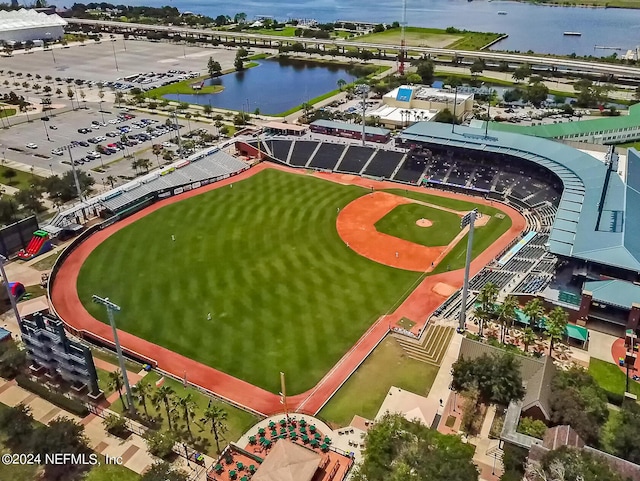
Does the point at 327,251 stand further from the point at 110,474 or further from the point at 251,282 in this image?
the point at 110,474

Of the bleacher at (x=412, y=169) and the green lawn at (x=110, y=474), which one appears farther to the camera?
the bleacher at (x=412, y=169)

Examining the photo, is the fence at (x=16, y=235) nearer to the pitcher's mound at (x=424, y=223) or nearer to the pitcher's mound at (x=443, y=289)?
the pitcher's mound at (x=424, y=223)

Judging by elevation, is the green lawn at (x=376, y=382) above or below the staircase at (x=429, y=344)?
below

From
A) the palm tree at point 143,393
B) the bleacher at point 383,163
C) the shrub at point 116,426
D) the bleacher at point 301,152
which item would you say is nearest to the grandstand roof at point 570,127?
the bleacher at point 383,163

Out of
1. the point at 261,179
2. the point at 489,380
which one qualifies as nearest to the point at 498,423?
the point at 489,380

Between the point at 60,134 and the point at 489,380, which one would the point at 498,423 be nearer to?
the point at 489,380

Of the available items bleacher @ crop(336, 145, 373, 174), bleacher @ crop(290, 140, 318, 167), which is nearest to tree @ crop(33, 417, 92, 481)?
bleacher @ crop(336, 145, 373, 174)

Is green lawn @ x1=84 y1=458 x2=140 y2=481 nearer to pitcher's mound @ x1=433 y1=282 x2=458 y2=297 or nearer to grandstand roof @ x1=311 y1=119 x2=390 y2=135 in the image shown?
pitcher's mound @ x1=433 y1=282 x2=458 y2=297
